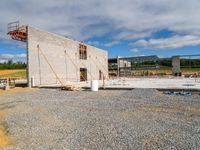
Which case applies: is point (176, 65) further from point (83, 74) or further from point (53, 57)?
point (53, 57)

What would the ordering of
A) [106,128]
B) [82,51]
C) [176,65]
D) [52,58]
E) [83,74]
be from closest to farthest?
1. [106,128]
2. [52,58]
3. [82,51]
4. [83,74]
5. [176,65]

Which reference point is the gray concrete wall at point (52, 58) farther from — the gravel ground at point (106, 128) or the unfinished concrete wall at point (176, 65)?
the unfinished concrete wall at point (176, 65)

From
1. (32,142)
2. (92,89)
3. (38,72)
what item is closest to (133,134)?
(32,142)

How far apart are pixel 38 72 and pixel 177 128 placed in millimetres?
17280

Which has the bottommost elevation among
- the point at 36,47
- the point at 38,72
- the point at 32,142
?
the point at 32,142

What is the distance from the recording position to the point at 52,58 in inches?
946

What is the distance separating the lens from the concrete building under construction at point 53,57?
20.7 meters

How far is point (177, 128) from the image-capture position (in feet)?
19.6

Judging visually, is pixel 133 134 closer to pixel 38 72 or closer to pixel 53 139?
pixel 53 139

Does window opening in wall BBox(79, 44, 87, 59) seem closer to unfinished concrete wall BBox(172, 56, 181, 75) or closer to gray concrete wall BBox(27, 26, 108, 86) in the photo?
gray concrete wall BBox(27, 26, 108, 86)

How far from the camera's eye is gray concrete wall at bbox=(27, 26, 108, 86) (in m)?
20.8

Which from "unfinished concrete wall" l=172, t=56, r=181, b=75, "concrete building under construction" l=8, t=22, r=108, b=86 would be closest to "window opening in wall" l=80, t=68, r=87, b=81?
"concrete building under construction" l=8, t=22, r=108, b=86

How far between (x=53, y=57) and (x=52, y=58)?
0.23m

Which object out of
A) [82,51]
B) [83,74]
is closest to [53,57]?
[82,51]
